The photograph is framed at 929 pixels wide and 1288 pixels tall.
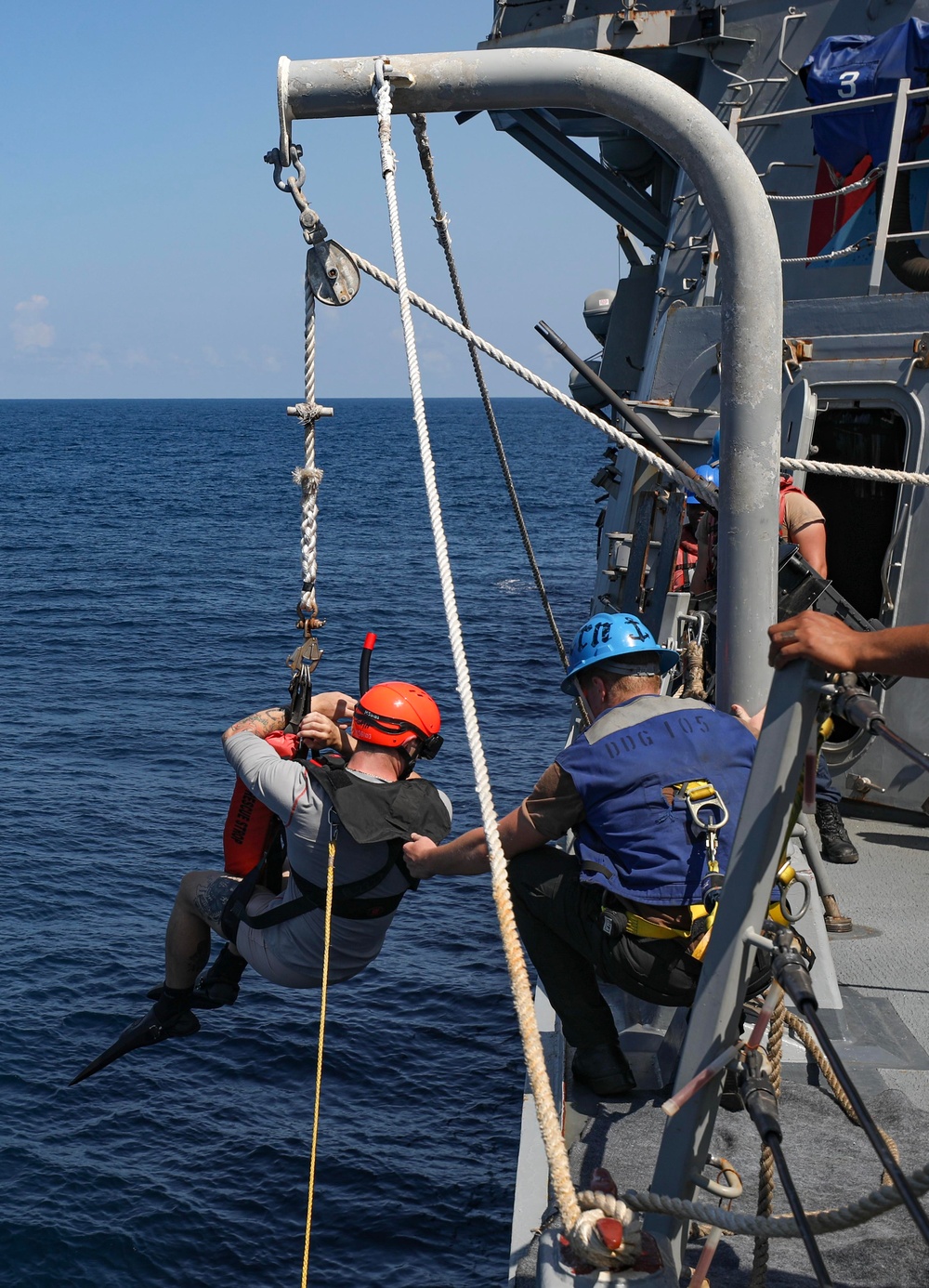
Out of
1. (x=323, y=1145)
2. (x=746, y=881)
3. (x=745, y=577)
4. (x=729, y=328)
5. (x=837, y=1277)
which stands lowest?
(x=323, y=1145)

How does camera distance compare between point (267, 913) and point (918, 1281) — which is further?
point (267, 913)

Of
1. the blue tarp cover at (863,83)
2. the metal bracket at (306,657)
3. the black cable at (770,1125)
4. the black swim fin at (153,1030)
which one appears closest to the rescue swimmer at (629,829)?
the black cable at (770,1125)

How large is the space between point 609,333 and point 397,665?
10.2 meters

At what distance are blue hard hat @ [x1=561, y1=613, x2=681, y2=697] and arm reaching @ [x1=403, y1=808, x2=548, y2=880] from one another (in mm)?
459

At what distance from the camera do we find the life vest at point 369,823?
4.34 m

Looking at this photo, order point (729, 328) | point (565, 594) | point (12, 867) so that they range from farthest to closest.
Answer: point (565, 594)
point (12, 867)
point (729, 328)

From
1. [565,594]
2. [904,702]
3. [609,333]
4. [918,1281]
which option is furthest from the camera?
[565,594]

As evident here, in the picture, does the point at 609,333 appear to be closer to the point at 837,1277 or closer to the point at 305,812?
the point at 305,812

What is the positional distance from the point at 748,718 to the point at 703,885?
1.97 feet

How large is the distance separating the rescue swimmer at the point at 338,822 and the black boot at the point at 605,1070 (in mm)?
906

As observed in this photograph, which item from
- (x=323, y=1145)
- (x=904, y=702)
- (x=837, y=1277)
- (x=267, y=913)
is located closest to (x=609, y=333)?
(x=904, y=702)

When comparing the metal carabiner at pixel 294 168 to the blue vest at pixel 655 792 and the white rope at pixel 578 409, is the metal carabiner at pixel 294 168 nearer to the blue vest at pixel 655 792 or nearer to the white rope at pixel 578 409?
the white rope at pixel 578 409

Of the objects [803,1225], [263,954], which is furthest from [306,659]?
[803,1225]

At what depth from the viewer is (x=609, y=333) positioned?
55.0ft
